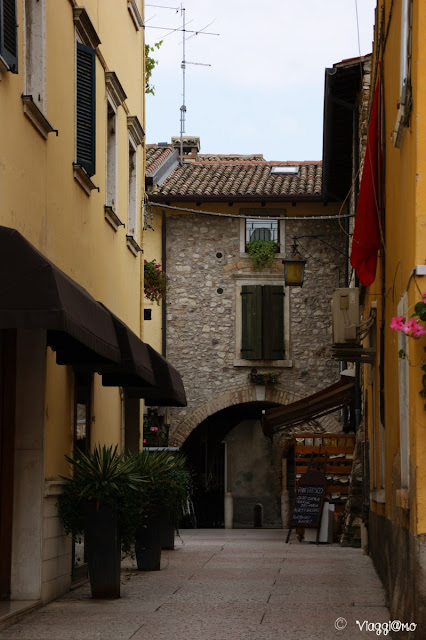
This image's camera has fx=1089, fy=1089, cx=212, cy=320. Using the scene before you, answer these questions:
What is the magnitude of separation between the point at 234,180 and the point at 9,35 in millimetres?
21479

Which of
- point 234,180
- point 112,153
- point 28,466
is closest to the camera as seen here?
point 28,466

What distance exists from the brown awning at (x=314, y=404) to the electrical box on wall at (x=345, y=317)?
29.0 feet

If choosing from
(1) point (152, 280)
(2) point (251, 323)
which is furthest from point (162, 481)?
(2) point (251, 323)

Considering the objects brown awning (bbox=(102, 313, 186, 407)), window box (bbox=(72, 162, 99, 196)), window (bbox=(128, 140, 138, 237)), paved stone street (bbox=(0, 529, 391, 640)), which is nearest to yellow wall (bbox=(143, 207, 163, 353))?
brown awning (bbox=(102, 313, 186, 407))

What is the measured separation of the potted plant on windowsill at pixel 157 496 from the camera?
11.3 m

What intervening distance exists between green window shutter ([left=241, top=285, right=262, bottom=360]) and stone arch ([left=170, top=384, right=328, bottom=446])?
90 centimetres

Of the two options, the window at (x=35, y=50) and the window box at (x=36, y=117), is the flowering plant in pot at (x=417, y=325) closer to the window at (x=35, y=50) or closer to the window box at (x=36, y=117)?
the window box at (x=36, y=117)

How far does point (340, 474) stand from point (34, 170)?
12846 mm

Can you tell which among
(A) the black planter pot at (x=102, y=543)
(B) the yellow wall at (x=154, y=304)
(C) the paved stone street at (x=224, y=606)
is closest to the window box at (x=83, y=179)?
(A) the black planter pot at (x=102, y=543)

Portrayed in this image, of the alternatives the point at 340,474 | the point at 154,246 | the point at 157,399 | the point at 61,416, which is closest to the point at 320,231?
the point at 154,246

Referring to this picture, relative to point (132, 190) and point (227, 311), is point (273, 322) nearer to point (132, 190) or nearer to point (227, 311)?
point (227, 311)

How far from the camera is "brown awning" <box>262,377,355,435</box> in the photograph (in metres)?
21.1

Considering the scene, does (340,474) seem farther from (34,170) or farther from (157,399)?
(34,170)

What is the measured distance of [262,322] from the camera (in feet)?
91.7
